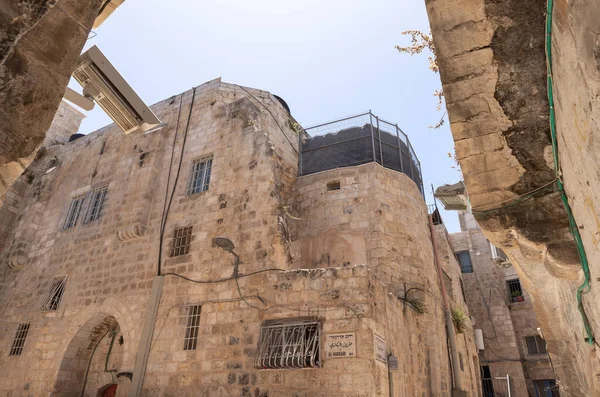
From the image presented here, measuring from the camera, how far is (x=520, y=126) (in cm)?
275

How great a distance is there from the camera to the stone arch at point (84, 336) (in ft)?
29.7

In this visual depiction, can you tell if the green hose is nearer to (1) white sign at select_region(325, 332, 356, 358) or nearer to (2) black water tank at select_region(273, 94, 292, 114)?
(1) white sign at select_region(325, 332, 356, 358)

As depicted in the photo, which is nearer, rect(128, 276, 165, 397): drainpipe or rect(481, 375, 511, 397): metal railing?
rect(128, 276, 165, 397): drainpipe

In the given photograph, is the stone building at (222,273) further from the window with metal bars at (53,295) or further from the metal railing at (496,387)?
the metal railing at (496,387)

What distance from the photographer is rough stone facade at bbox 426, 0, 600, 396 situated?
1855 mm

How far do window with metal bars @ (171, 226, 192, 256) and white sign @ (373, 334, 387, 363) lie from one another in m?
4.91

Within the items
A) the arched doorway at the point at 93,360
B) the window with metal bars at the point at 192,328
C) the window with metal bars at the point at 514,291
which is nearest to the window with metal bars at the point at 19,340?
the arched doorway at the point at 93,360

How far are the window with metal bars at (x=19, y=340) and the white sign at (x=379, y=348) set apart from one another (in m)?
9.57

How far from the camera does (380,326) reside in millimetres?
6641

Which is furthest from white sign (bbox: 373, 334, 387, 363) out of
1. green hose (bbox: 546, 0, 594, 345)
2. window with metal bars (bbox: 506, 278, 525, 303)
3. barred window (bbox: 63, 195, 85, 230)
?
window with metal bars (bbox: 506, 278, 525, 303)

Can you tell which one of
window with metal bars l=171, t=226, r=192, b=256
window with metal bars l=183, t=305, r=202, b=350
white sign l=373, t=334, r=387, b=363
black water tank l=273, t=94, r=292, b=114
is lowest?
white sign l=373, t=334, r=387, b=363

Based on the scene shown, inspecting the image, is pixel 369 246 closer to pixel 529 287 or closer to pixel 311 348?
pixel 311 348

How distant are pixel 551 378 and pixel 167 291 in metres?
16.8

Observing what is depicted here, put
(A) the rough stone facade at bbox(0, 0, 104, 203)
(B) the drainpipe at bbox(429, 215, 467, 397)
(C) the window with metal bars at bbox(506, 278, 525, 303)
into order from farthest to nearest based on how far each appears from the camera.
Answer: (C) the window with metal bars at bbox(506, 278, 525, 303), (B) the drainpipe at bbox(429, 215, 467, 397), (A) the rough stone facade at bbox(0, 0, 104, 203)
